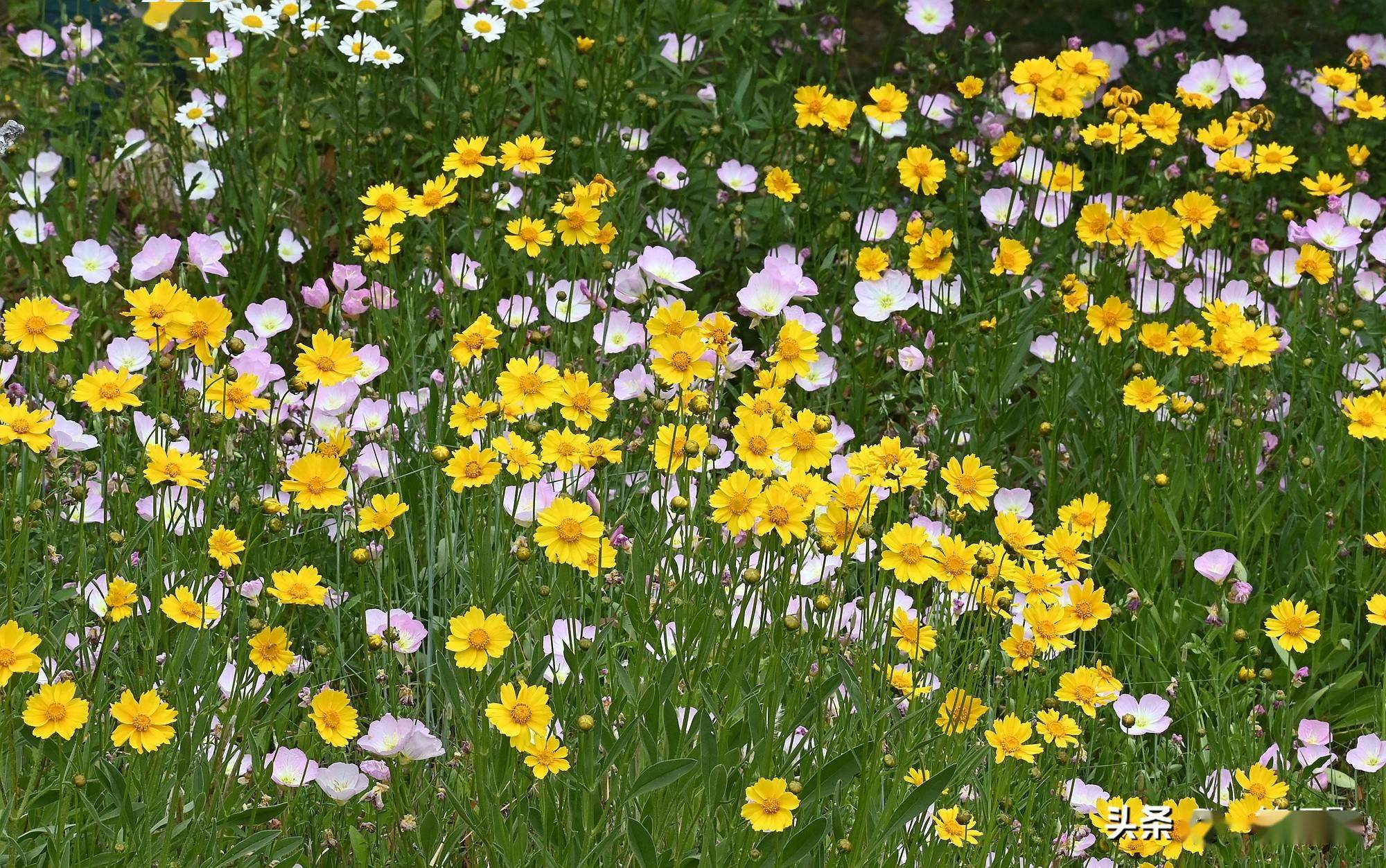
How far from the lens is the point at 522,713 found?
177 cm

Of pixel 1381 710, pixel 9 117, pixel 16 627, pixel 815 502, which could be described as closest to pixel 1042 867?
pixel 815 502

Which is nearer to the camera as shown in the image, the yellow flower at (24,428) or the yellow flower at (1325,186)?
the yellow flower at (24,428)

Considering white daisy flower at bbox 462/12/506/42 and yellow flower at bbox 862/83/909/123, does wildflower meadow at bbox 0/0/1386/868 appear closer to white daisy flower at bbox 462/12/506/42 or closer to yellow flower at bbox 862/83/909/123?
white daisy flower at bbox 462/12/506/42

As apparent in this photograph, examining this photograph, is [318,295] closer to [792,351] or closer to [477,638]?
[792,351]

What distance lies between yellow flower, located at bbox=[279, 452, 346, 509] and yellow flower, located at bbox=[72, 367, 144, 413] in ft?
0.80

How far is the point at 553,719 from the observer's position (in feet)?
6.30

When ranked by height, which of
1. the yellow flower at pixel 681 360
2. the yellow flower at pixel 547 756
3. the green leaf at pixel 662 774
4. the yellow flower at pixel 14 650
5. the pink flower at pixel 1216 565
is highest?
the yellow flower at pixel 681 360

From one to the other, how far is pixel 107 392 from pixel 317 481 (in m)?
0.32

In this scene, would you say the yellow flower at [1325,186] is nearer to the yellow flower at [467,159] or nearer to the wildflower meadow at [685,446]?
the wildflower meadow at [685,446]

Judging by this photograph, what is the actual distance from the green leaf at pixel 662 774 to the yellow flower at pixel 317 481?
2.00 ft

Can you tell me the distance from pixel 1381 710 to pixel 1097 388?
987 millimetres

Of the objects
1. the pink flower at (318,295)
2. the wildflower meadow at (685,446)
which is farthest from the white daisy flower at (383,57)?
the pink flower at (318,295)

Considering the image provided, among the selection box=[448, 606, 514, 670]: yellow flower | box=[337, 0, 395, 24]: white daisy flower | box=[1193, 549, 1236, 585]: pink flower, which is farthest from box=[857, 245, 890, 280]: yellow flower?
box=[448, 606, 514, 670]: yellow flower

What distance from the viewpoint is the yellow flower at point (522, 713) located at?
1.76 metres
